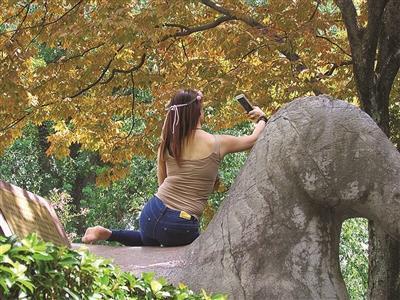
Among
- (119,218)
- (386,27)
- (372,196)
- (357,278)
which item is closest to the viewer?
(372,196)

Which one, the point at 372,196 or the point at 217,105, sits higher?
the point at 217,105

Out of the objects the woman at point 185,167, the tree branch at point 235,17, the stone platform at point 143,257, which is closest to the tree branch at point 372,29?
the tree branch at point 235,17

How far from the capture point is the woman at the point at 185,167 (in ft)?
12.0

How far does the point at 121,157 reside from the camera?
336 inches

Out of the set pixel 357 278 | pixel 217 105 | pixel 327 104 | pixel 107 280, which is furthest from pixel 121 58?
pixel 357 278

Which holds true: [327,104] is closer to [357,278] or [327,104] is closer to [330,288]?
[330,288]

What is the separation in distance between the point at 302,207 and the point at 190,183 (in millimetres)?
711

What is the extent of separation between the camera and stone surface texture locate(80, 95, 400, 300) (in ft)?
10.4

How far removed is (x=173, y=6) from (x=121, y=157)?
2.75 metres

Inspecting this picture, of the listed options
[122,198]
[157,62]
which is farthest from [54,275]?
[122,198]

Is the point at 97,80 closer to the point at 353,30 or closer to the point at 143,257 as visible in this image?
the point at 353,30

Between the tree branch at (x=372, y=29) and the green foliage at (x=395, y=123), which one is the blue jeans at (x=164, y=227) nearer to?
the tree branch at (x=372, y=29)

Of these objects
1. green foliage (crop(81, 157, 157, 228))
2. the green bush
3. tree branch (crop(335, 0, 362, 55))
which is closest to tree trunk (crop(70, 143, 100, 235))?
green foliage (crop(81, 157, 157, 228))

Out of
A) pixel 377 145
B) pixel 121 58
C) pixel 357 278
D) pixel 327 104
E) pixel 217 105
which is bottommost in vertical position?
pixel 357 278
